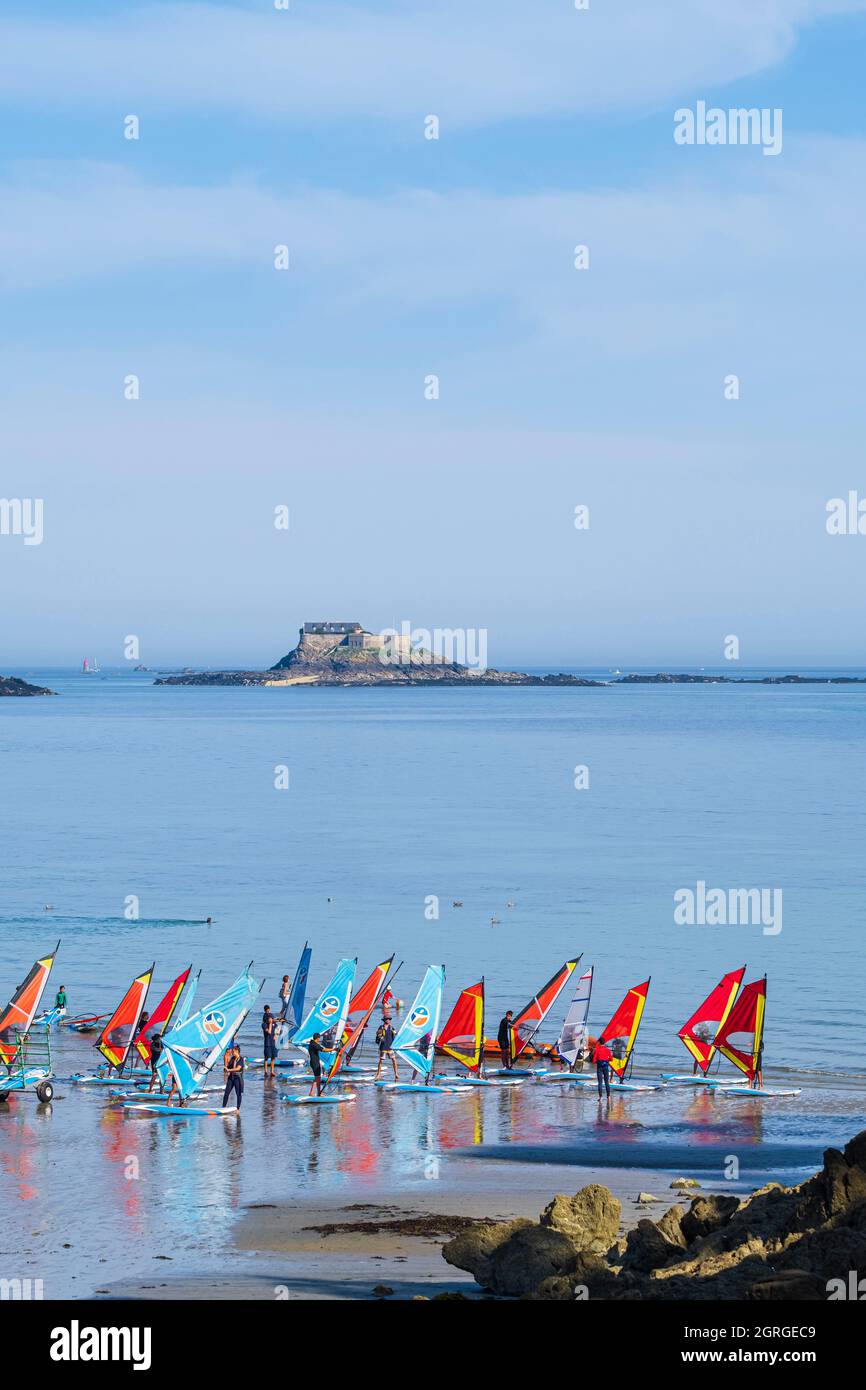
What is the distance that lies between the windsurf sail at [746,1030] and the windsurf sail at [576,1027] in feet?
9.38

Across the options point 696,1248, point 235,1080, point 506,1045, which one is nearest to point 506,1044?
point 506,1045

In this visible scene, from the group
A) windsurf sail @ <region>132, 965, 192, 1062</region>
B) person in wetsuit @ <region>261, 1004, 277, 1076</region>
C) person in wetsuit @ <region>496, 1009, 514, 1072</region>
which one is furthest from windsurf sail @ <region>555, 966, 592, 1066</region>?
windsurf sail @ <region>132, 965, 192, 1062</region>

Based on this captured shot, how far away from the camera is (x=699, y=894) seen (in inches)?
2330

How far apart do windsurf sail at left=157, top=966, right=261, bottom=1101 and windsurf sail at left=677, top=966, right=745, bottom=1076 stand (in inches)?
346

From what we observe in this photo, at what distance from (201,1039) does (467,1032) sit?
5531 mm

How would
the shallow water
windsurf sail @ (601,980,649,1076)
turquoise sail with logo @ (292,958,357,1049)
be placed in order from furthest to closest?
windsurf sail @ (601,980,649,1076), turquoise sail with logo @ (292,958,357,1049), the shallow water

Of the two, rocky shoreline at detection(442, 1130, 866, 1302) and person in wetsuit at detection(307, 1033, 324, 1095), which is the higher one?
rocky shoreline at detection(442, 1130, 866, 1302)

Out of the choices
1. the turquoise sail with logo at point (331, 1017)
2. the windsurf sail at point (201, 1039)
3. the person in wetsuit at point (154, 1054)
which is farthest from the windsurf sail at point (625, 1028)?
the person in wetsuit at point (154, 1054)

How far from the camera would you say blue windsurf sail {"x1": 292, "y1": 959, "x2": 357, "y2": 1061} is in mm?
31953

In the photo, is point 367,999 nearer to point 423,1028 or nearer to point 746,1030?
point 423,1028

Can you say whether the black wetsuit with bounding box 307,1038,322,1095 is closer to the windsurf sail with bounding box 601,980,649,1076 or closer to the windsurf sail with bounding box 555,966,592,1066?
the windsurf sail with bounding box 555,966,592,1066

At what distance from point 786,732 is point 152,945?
14142 centimetres

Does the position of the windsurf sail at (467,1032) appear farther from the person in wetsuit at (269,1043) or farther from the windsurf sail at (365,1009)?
the person in wetsuit at (269,1043)

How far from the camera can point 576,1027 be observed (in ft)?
111
